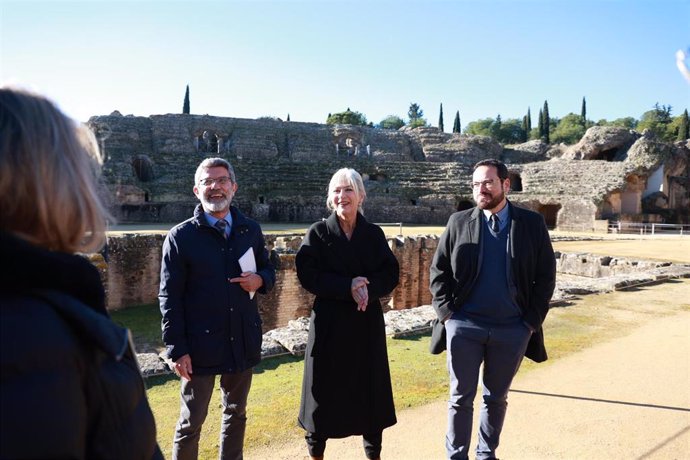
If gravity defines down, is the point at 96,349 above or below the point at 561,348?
above

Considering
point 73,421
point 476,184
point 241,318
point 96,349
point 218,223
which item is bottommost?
point 241,318

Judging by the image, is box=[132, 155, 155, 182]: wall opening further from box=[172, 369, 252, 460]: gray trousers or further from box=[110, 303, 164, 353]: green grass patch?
box=[172, 369, 252, 460]: gray trousers

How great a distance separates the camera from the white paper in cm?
306

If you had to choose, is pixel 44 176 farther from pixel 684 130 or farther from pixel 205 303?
pixel 684 130

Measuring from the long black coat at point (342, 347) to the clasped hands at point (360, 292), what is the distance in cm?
5

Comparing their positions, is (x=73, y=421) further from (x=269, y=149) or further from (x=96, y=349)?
(x=269, y=149)

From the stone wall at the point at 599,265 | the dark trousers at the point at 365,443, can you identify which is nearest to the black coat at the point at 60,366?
the dark trousers at the point at 365,443

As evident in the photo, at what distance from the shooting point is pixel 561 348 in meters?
5.70

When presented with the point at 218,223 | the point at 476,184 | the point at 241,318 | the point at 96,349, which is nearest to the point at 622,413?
the point at 476,184

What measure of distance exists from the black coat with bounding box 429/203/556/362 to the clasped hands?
603 millimetres

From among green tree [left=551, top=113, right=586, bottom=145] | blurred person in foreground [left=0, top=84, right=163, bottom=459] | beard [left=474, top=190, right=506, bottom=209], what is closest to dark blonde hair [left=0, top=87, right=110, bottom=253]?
blurred person in foreground [left=0, top=84, right=163, bottom=459]

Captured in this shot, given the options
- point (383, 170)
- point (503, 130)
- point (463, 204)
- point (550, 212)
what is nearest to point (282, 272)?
point (463, 204)

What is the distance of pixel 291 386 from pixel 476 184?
255 centimetres

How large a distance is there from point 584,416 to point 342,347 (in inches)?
89.8
